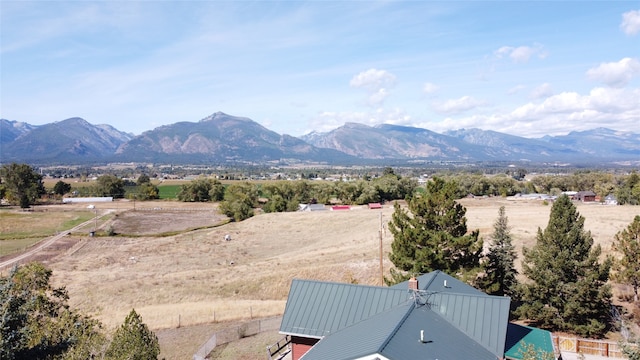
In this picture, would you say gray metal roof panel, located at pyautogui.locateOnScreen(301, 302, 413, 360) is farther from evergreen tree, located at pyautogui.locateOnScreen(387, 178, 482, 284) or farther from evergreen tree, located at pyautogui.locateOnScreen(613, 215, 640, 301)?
evergreen tree, located at pyautogui.locateOnScreen(613, 215, 640, 301)

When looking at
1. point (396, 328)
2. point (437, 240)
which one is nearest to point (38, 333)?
point (396, 328)

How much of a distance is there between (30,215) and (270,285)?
3777 inches

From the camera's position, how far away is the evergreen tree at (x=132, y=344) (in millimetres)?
18391

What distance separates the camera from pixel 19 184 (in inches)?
5359

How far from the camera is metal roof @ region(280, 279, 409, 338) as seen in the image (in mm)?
21391

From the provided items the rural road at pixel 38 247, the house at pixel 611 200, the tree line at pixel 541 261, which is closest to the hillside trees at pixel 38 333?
the tree line at pixel 541 261

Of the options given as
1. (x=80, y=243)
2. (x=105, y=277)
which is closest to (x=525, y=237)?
(x=105, y=277)

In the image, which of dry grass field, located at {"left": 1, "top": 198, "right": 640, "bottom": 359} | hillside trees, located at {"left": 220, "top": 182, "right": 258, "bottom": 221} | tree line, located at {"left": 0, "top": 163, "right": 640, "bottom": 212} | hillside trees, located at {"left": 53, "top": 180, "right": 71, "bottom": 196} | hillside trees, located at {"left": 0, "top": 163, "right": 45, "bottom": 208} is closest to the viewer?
dry grass field, located at {"left": 1, "top": 198, "right": 640, "bottom": 359}

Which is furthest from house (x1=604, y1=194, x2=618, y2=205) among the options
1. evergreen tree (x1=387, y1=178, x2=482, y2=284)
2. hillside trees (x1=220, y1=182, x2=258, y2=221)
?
evergreen tree (x1=387, y1=178, x2=482, y2=284)

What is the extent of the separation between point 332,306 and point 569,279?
15807 millimetres

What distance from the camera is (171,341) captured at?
1270 inches

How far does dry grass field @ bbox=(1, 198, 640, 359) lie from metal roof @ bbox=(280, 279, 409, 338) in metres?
8.75

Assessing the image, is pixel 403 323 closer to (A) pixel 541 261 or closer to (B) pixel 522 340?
(B) pixel 522 340

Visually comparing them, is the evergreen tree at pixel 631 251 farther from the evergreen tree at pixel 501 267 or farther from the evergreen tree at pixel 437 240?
the evergreen tree at pixel 437 240
